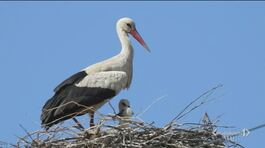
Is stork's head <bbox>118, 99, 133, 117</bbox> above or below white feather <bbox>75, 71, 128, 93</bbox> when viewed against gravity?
below


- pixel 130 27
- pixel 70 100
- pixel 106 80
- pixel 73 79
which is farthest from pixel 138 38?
pixel 70 100

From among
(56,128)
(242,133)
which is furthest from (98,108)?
(242,133)

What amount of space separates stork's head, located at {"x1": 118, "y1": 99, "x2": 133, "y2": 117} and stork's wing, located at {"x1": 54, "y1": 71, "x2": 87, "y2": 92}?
713 mm

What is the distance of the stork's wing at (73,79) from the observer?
37.9 feet

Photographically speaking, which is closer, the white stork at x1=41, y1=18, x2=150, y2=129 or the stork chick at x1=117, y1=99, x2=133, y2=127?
the stork chick at x1=117, y1=99, x2=133, y2=127

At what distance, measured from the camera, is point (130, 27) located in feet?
40.8

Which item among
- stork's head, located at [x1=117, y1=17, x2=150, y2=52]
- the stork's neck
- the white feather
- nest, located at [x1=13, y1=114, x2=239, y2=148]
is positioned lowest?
nest, located at [x1=13, y1=114, x2=239, y2=148]

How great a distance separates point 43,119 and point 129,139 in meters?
1.88

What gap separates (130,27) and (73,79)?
1.24 meters

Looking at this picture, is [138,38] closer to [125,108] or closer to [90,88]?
[90,88]

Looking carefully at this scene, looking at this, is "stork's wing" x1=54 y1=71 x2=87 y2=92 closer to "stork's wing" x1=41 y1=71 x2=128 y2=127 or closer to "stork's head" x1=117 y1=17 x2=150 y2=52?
"stork's wing" x1=41 y1=71 x2=128 y2=127

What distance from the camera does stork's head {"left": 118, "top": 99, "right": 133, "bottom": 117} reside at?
10.8m

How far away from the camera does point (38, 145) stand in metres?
9.60

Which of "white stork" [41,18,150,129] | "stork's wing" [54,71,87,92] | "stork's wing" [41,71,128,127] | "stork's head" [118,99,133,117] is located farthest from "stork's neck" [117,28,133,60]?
"stork's head" [118,99,133,117]
